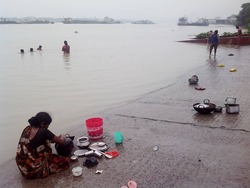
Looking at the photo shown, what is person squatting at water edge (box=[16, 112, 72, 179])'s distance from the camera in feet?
15.6

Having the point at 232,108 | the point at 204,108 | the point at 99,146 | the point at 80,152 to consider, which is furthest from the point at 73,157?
the point at 232,108

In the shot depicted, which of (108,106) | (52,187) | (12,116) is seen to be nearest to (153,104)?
(108,106)

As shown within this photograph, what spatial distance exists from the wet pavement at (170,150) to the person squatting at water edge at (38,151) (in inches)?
6.2

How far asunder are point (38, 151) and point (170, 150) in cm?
263

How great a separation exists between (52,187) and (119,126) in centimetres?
304

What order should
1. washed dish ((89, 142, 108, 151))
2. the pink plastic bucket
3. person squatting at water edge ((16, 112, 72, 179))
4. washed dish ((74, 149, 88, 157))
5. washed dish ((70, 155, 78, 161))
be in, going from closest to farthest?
person squatting at water edge ((16, 112, 72, 179)) < washed dish ((70, 155, 78, 161)) < washed dish ((74, 149, 88, 157)) < washed dish ((89, 142, 108, 151)) < the pink plastic bucket

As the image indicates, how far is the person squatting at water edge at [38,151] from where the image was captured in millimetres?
4754

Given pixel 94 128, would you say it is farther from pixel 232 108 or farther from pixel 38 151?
pixel 232 108

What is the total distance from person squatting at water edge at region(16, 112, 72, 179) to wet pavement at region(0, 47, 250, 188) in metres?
0.16

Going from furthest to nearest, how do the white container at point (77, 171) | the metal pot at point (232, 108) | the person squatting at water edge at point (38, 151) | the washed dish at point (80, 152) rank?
the metal pot at point (232, 108) < the washed dish at point (80, 152) < the white container at point (77, 171) < the person squatting at water edge at point (38, 151)

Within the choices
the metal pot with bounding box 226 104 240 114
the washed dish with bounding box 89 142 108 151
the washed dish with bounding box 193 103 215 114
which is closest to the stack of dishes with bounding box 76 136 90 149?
the washed dish with bounding box 89 142 108 151

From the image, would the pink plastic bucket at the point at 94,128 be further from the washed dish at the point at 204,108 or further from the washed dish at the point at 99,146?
the washed dish at the point at 204,108

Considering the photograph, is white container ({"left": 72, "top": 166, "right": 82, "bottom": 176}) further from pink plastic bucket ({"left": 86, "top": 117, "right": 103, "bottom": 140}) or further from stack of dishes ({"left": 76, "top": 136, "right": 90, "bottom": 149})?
pink plastic bucket ({"left": 86, "top": 117, "right": 103, "bottom": 140})

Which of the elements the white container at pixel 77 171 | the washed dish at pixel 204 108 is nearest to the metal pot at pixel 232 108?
the washed dish at pixel 204 108
